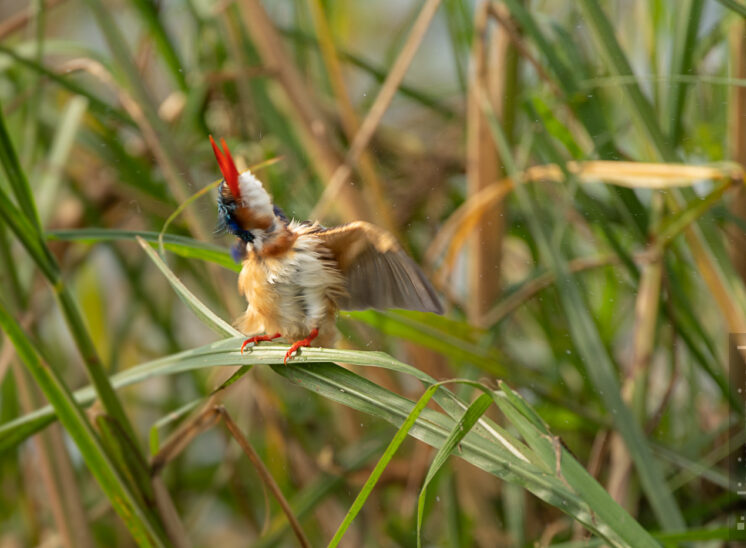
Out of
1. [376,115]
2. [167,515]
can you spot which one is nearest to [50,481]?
[167,515]

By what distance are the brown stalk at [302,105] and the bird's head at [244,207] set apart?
0.55 metres

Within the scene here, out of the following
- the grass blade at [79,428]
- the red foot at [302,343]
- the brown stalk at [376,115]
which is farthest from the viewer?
the brown stalk at [376,115]

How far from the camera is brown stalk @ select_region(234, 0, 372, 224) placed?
3.94 ft

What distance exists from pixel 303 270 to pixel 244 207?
74mm

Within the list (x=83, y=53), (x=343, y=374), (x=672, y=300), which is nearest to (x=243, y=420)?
(x=83, y=53)

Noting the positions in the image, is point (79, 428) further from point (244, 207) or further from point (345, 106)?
point (345, 106)

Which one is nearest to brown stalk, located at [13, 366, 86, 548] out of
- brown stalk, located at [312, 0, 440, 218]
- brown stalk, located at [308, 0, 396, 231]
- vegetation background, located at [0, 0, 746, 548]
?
vegetation background, located at [0, 0, 746, 548]

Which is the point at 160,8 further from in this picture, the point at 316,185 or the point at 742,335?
the point at 742,335

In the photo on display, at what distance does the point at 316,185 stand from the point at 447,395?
2.85 ft

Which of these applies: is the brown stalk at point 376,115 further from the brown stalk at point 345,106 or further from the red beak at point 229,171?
the red beak at point 229,171

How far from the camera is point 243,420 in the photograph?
149 cm

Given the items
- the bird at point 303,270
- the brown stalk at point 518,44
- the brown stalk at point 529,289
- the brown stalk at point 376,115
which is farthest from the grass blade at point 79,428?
the brown stalk at point 518,44

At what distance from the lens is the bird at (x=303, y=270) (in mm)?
627

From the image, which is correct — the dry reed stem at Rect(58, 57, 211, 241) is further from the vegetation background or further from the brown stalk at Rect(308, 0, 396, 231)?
the brown stalk at Rect(308, 0, 396, 231)
